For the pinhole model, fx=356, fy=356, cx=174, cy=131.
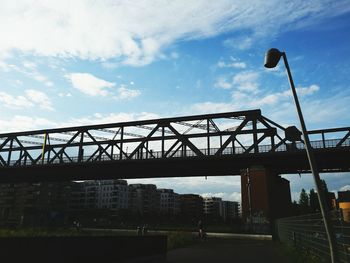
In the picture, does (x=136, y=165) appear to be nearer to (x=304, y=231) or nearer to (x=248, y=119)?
(x=248, y=119)

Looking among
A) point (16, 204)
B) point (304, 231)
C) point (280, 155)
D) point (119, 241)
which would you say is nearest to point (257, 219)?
point (280, 155)

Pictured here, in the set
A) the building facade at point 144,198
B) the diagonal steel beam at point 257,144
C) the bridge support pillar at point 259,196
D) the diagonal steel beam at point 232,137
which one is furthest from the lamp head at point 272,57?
the building facade at point 144,198

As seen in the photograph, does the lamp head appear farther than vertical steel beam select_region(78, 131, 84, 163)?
No

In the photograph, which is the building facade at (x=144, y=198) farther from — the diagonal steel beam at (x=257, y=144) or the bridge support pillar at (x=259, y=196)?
the bridge support pillar at (x=259, y=196)

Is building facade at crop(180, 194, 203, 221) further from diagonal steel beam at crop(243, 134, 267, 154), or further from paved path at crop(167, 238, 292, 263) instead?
paved path at crop(167, 238, 292, 263)

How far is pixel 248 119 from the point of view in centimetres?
5575

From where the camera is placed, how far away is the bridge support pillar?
45.9m

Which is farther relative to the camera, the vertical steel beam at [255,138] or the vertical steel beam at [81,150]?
the vertical steel beam at [81,150]

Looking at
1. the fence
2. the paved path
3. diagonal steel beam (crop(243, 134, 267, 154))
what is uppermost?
diagonal steel beam (crop(243, 134, 267, 154))

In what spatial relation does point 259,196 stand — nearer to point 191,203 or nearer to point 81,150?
point 81,150

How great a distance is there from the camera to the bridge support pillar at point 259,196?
1806 inches

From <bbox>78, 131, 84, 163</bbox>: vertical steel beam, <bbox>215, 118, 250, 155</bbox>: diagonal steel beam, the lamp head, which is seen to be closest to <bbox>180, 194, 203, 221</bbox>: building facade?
<bbox>78, 131, 84, 163</bbox>: vertical steel beam

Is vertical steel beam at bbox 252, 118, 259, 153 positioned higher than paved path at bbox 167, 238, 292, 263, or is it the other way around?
vertical steel beam at bbox 252, 118, 259, 153

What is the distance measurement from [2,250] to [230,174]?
55.1m
